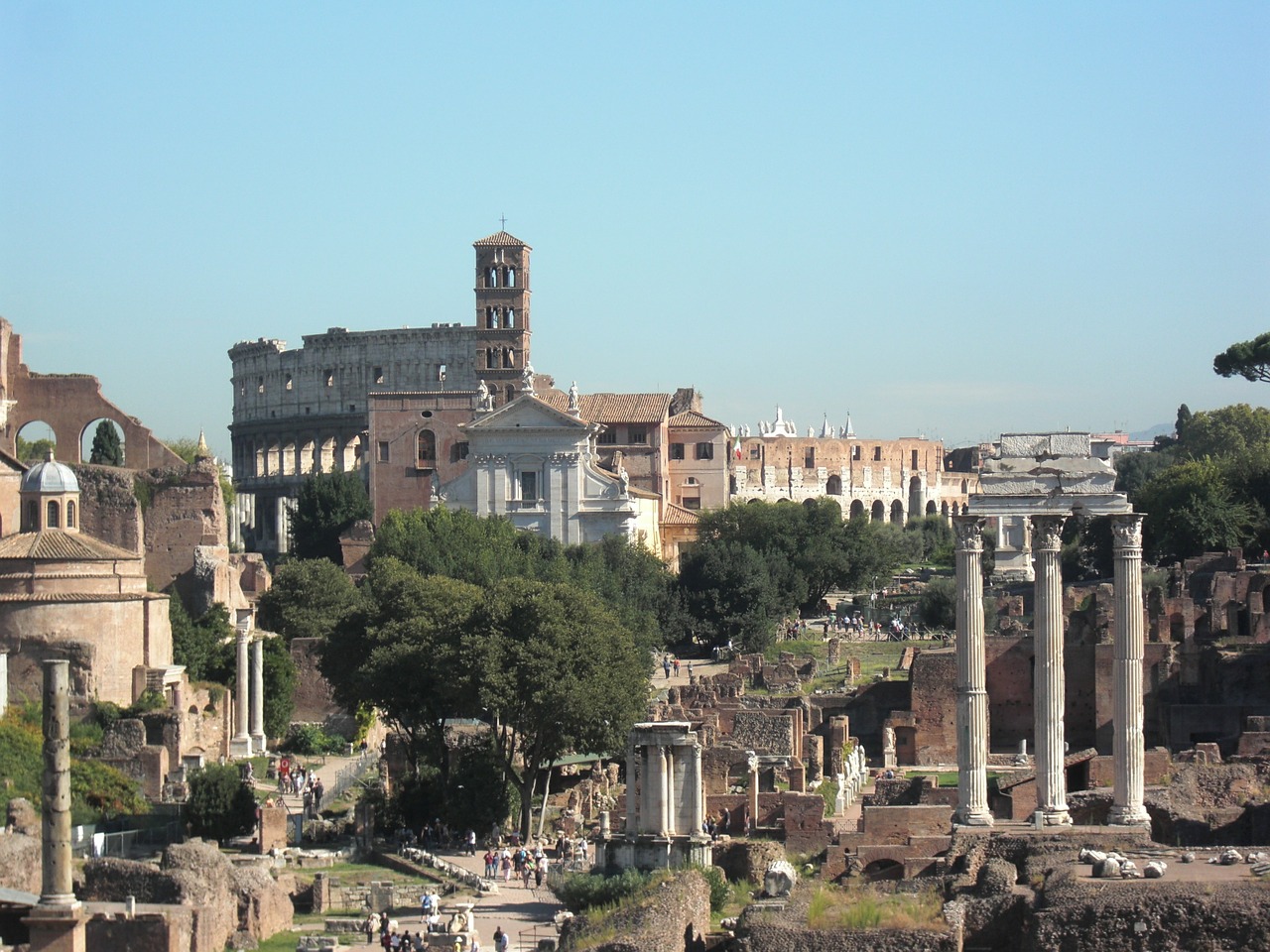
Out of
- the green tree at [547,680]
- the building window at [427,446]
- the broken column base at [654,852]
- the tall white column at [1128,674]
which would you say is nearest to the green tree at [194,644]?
the green tree at [547,680]

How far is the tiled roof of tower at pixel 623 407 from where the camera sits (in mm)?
87188

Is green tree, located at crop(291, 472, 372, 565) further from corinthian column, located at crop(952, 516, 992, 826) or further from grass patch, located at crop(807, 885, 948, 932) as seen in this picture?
grass patch, located at crop(807, 885, 948, 932)

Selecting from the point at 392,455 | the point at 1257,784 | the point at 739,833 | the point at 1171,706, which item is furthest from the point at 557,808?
the point at 392,455

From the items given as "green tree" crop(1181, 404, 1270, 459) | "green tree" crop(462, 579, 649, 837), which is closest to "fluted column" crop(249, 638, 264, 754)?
"green tree" crop(462, 579, 649, 837)

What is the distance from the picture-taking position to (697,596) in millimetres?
67250

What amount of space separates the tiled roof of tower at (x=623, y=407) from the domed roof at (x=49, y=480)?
4046 cm

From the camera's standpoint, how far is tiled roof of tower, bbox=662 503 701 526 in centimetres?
8331

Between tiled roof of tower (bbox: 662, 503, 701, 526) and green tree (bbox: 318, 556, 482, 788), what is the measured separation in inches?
1481

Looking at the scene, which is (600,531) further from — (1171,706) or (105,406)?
(1171,706)

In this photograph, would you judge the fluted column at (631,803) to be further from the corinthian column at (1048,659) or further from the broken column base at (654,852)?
the corinthian column at (1048,659)

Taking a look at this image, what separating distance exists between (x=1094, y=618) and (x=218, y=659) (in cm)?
1722

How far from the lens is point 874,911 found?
20391mm

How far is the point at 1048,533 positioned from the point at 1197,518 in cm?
4207

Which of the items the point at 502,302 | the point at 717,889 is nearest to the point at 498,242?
the point at 502,302
